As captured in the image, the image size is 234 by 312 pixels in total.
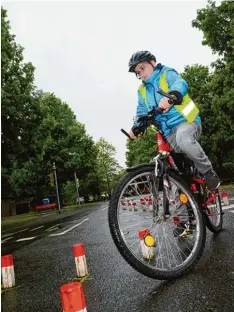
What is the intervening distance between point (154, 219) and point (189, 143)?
2.77 feet

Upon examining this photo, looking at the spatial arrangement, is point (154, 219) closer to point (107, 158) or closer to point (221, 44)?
point (221, 44)

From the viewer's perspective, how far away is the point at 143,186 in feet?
11.4

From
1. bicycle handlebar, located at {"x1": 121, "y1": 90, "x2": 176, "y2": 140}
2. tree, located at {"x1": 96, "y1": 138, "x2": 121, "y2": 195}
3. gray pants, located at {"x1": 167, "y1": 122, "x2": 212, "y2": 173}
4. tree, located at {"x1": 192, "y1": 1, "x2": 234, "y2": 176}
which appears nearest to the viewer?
bicycle handlebar, located at {"x1": 121, "y1": 90, "x2": 176, "y2": 140}

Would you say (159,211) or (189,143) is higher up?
(189,143)

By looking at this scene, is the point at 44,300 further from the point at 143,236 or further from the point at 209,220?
the point at 209,220

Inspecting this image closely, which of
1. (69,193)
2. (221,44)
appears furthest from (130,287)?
(69,193)

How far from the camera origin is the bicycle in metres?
3.10

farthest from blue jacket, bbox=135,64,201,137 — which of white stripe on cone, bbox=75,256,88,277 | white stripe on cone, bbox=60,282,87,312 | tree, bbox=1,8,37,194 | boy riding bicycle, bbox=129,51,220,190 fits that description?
tree, bbox=1,8,37,194

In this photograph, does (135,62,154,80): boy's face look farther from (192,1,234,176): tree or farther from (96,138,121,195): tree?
(96,138,121,195): tree

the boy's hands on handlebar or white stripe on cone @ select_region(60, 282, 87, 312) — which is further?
the boy's hands on handlebar

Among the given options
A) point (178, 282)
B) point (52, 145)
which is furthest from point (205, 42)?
point (178, 282)

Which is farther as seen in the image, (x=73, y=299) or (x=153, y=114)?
(x=153, y=114)

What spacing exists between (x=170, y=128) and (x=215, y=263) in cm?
143

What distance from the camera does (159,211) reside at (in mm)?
3506
